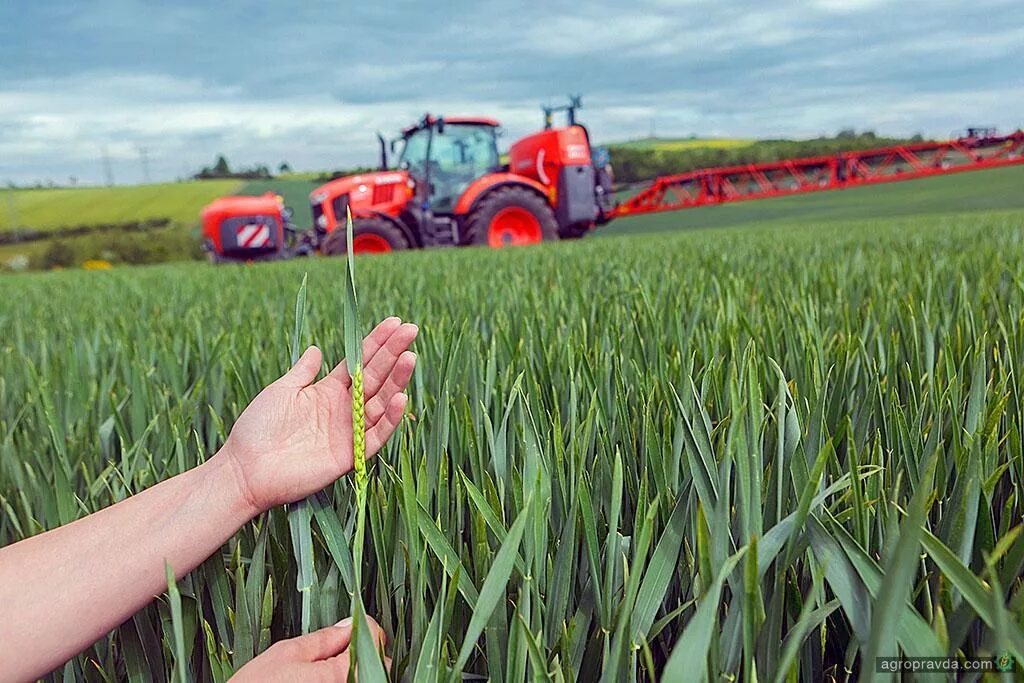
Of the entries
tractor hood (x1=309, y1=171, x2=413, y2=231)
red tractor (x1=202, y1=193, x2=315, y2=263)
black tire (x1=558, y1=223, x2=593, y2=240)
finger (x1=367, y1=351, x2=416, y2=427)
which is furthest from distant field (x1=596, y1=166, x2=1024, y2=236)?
finger (x1=367, y1=351, x2=416, y2=427)

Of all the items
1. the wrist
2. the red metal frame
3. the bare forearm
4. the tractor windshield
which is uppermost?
the tractor windshield

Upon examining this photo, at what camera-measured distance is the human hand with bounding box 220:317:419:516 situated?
612 millimetres

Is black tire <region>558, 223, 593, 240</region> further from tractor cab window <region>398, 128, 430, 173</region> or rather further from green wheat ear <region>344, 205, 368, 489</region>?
green wheat ear <region>344, 205, 368, 489</region>

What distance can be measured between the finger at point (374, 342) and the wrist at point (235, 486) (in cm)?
11

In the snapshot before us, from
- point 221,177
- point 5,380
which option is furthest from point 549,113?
point 221,177

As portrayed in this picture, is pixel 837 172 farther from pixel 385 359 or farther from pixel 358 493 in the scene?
pixel 358 493

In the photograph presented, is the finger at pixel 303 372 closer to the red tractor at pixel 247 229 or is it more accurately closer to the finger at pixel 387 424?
the finger at pixel 387 424

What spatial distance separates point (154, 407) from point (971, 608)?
997 mm

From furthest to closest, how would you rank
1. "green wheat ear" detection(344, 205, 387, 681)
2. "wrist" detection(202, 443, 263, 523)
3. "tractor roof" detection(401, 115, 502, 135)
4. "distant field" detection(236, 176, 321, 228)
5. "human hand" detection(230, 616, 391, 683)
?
1. "distant field" detection(236, 176, 321, 228)
2. "tractor roof" detection(401, 115, 502, 135)
3. "wrist" detection(202, 443, 263, 523)
4. "human hand" detection(230, 616, 391, 683)
5. "green wheat ear" detection(344, 205, 387, 681)

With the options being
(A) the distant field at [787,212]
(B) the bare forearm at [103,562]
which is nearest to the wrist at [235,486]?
(B) the bare forearm at [103,562]

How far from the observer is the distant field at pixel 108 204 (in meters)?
31.2

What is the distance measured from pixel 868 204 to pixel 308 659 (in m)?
22.8

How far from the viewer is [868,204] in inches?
824

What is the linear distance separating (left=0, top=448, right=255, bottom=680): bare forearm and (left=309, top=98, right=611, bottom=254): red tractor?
7.17 meters
